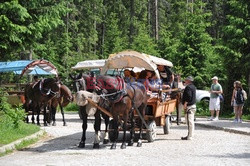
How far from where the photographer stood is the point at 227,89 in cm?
2700

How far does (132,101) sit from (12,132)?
4048mm

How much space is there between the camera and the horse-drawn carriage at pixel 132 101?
13.0 metres

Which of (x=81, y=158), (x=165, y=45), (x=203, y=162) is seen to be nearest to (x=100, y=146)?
(x=81, y=158)

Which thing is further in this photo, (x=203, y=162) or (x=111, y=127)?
(x=111, y=127)

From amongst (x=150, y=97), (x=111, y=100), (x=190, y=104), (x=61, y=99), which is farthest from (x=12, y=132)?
(x=190, y=104)

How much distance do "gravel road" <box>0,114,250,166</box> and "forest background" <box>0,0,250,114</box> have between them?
3.99m

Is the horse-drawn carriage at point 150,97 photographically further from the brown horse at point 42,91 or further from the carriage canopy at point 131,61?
the brown horse at point 42,91

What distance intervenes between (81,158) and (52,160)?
0.74 meters

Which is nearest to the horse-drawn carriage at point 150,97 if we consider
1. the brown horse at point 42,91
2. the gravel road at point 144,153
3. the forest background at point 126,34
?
the gravel road at point 144,153

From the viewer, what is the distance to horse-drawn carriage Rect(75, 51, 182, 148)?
1298 centimetres

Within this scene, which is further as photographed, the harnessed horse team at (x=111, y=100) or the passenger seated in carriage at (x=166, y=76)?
the passenger seated in carriage at (x=166, y=76)

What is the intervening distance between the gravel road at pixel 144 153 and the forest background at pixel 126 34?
3988mm

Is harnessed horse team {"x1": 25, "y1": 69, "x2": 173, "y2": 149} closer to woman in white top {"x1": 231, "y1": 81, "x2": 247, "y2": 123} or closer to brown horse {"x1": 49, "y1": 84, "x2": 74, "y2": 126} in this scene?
brown horse {"x1": 49, "y1": 84, "x2": 74, "y2": 126}

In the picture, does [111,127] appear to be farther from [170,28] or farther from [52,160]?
[170,28]
